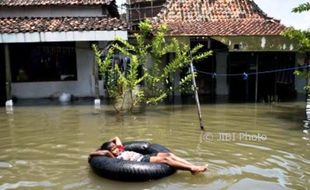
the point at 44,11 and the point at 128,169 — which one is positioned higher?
the point at 44,11

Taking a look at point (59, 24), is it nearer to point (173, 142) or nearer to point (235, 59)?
point (235, 59)

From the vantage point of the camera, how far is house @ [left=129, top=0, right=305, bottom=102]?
20.4 m

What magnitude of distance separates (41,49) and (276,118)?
11174mm

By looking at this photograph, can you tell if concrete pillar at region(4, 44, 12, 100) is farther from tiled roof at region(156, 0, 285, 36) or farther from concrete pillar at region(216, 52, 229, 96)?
concrete pillar at region(216, 52, 229, 96)

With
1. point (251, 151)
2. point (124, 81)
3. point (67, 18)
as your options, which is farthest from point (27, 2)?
point (251, 151)

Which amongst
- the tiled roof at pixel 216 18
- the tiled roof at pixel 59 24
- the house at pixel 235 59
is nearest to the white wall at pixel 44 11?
the tiled roof at pixel 59 24

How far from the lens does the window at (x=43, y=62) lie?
66.6 feet

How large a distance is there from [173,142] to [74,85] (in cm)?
1023

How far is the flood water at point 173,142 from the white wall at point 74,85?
2474 mm

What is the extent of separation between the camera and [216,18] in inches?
856

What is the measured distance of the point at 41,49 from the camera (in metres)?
20.4

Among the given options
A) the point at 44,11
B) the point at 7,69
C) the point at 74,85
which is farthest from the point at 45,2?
the point at 74,85

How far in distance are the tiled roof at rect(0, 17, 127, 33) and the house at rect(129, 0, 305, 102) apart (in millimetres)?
3121

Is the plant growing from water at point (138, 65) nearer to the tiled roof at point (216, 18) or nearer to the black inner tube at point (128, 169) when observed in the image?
the tiled roof at point (216, 18)
